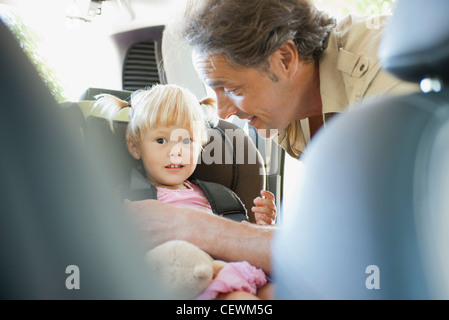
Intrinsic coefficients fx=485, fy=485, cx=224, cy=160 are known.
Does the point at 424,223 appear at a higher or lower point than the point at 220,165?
lower

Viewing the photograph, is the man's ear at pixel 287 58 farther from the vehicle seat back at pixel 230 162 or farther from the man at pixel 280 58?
the vehicle seat back at pixel 230 162

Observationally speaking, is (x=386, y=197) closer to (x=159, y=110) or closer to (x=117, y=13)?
(x=159, y=110)

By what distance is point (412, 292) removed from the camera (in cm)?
56

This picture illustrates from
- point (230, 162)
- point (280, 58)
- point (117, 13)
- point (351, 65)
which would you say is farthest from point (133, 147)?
point (117, 13)

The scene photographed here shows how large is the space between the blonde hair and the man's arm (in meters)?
0.49

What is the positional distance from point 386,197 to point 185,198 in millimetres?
872

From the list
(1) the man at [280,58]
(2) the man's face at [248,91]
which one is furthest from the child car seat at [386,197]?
(2) the man's face at [248,91]

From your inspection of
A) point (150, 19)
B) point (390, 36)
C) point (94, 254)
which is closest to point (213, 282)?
point (94, 254)

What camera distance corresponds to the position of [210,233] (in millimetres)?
848

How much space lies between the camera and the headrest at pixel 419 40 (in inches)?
23.3

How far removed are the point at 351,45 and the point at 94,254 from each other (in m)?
1.06

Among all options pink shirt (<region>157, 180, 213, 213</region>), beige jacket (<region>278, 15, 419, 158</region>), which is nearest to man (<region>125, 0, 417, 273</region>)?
beige jacket (<region>278, 15, 419, 158</region>)

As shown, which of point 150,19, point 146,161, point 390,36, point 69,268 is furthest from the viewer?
point 150,19

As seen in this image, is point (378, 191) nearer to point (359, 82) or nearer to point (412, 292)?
point (412, 292)
